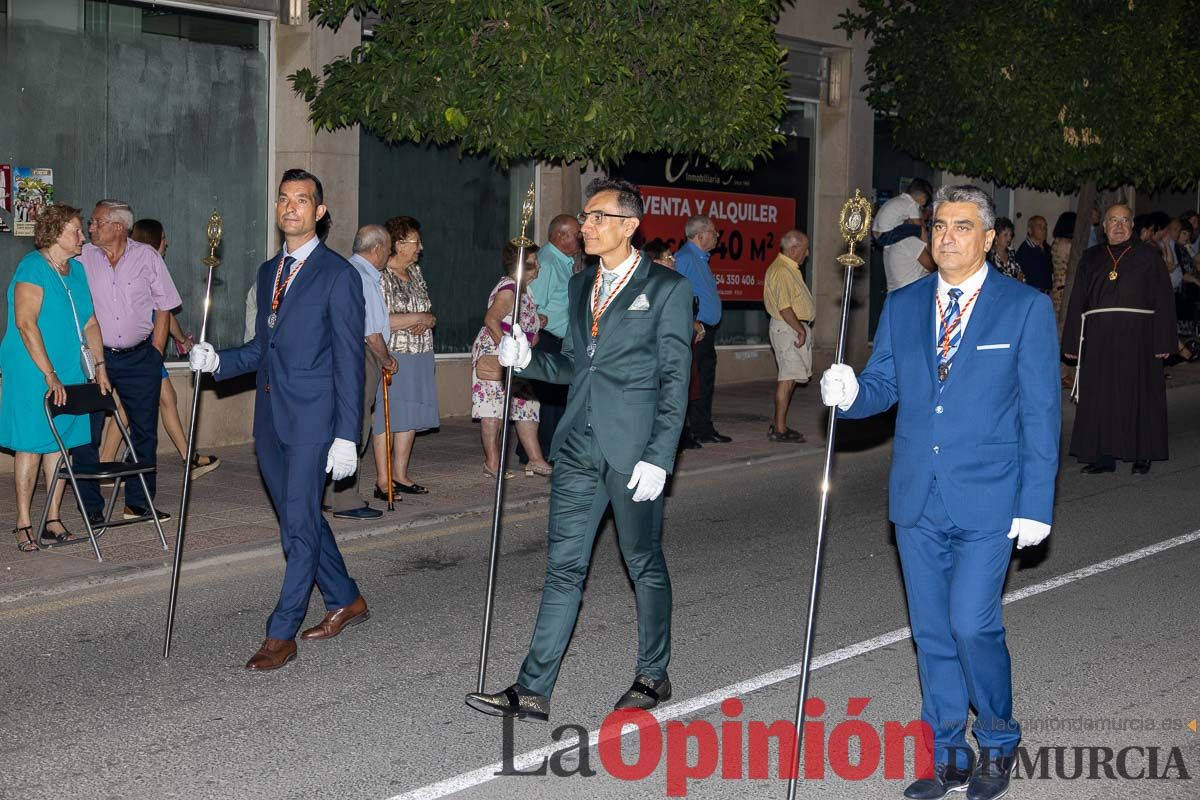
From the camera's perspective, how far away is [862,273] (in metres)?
19.9

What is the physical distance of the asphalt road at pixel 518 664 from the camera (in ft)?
17.0

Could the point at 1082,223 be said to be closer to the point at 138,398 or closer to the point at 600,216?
the point at 138,398

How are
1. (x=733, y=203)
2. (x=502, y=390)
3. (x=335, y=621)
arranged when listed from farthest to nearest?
(x=733, y=203), (x=502, y=390), (x=335, y=621)

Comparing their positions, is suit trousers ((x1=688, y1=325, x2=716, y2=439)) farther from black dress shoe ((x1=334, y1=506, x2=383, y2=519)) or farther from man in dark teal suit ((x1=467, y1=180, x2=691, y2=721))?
man in dark teal suit ((x1=467, y1=180, x2=691, y2=721))

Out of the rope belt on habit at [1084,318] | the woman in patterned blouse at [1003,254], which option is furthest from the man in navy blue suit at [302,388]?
the woman in patterned blouse at [1003,254]

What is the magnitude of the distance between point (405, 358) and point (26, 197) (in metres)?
3.59

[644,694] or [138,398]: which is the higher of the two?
[138,398]

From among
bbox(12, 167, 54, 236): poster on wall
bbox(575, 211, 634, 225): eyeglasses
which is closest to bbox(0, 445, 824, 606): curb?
A: bbox(575, 211, 634, 225): eyeglasses

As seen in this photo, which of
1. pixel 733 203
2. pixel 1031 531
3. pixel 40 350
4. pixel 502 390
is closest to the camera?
pixel 1031 531

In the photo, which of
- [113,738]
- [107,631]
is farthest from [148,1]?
[113,738]

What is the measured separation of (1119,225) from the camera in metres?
11.6

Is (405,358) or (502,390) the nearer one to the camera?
(405,358)

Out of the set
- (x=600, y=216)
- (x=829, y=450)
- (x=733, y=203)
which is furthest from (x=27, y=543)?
(x=733, y=203)

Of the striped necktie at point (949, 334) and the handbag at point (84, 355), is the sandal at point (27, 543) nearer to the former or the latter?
the handbag at point (84, 355)
